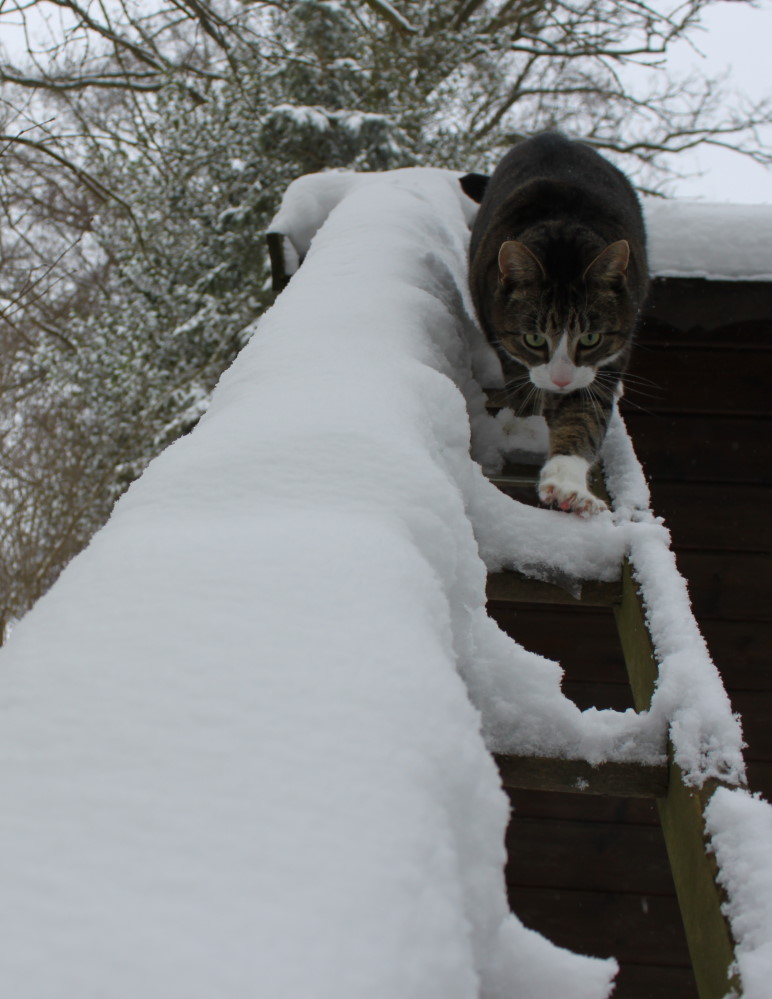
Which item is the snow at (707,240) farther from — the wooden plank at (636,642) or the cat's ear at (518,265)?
the wooden plank at (636,642)

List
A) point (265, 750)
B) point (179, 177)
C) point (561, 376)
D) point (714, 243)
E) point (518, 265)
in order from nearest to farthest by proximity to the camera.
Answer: point (265, 750), point (561, 376), point (518, 265), point (714, 243), point (179, 177)

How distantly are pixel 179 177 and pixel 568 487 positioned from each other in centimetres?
624

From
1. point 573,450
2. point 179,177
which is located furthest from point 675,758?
point 179,177

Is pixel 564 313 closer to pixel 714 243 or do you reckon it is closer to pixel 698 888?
pixel 714 243

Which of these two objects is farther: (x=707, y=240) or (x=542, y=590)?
(x=707, y=240)

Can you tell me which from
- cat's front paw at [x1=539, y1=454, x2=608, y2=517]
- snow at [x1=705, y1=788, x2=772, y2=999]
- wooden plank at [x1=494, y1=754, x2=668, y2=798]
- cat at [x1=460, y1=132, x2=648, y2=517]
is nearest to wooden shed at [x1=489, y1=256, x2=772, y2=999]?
cat at [x1=460, y1=132, x2=648, y2=517]

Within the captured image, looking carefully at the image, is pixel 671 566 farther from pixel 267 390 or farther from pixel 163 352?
pixel 163 352

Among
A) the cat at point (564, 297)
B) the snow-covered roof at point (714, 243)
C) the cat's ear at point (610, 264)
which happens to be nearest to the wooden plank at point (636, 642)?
the cat at point (564, 297)

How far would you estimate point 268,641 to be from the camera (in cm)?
58

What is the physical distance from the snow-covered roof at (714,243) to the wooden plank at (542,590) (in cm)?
156

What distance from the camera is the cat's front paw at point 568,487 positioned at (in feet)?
4.94

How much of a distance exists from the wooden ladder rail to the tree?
474 centimetres

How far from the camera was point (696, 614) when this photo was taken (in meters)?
2.70

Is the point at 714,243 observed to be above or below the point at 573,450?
above
